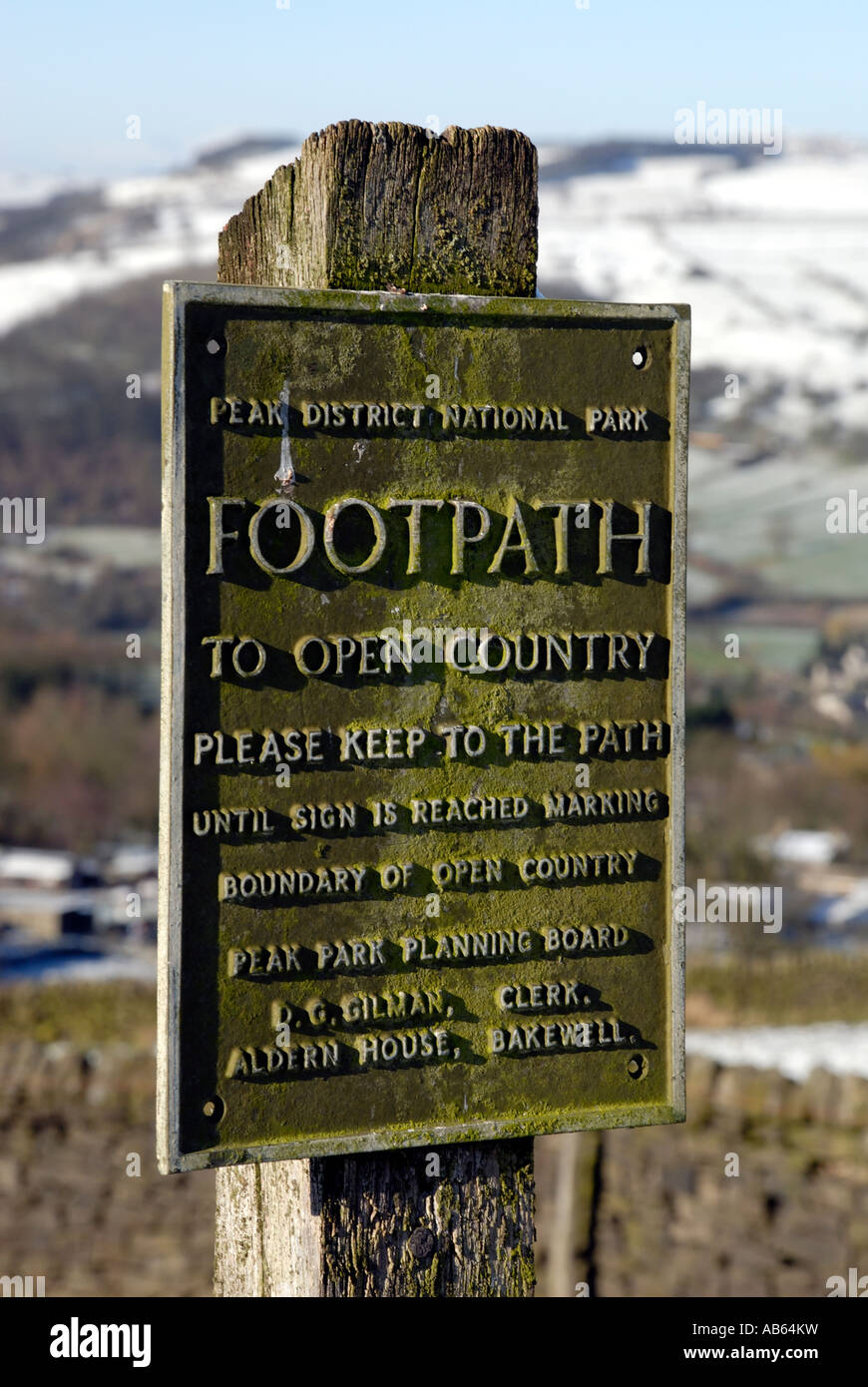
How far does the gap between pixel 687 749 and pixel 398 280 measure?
1090 cm

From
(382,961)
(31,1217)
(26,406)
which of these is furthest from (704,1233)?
(26,406)

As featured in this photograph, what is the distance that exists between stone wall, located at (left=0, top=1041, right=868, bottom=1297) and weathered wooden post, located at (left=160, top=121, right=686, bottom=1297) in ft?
8.58

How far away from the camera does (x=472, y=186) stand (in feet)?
9.43

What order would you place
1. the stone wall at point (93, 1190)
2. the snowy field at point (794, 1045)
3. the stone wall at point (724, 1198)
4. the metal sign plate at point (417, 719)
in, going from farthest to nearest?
the snowy field at point (794, 1045), the stone wall at point (93, 1190), the stone wall at point (724, 1198), the metal sign plate at point (417, 719)

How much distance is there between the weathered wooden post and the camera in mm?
2691

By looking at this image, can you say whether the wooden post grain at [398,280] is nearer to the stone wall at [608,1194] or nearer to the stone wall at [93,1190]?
the stone wall at [608,1194]

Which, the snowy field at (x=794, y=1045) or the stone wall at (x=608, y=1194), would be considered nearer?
the stone wall at (x=608, y=1194)

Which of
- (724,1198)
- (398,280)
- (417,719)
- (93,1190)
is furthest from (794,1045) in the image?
(398,280)

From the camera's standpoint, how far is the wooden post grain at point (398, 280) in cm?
280

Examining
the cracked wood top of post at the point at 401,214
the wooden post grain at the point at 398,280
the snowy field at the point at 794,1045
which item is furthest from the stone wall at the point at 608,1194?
the cracked wood top of post at the point at 401,214

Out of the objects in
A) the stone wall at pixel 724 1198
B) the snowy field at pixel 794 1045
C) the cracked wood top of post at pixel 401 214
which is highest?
the cracked wood top of post at pixel 401 214

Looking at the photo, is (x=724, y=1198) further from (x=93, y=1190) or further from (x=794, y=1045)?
(x=794, y=1045)

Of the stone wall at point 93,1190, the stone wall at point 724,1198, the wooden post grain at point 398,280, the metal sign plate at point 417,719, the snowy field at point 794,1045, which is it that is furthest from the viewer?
the snowy field at point 794,1045

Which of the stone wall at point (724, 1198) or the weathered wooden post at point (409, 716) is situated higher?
the weathered wooden post at point (409, 716)
